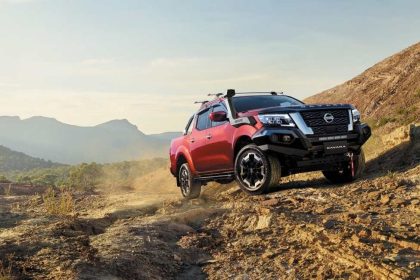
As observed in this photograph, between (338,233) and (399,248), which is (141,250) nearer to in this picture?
(338,233)

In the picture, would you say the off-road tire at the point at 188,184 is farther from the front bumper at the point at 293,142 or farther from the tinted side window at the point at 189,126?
the front bumper at the point at 293,142

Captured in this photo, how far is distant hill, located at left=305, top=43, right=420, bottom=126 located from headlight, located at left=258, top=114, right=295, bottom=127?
24.4ft

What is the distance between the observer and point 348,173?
9.02 m

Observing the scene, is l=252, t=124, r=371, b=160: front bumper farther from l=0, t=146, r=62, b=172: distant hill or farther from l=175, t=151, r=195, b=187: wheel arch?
l=0, t=146, r=62, b=172: distant hill

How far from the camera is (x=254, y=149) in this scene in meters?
8.22

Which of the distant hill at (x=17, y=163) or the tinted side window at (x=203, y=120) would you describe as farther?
the distant hill at (x=17, y=163)

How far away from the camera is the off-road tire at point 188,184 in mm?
10469

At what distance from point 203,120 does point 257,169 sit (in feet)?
7.81

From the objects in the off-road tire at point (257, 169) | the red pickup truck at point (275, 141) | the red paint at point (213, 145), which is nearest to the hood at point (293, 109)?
the red pickup truck at point (275, 141)

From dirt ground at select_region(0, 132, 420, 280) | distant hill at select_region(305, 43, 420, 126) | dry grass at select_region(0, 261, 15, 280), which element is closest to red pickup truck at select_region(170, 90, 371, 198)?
dirt ground at select_region(0, 132, 420, 280)

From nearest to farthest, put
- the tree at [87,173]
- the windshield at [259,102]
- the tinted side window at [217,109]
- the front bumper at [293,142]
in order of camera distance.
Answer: the front bumper at [293,142], the windshield at [259,102], the tinted side window at [217,109], the tree at [87,173]

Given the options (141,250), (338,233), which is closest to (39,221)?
(141,250)

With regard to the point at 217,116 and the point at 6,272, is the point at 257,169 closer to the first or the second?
the point at 217,116

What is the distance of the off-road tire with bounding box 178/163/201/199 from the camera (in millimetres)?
10469
